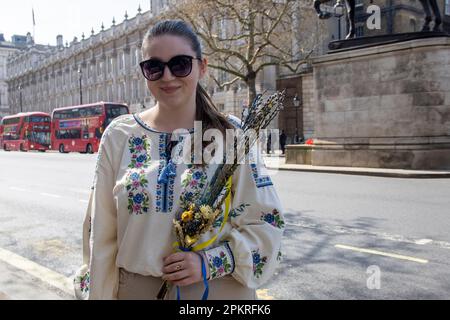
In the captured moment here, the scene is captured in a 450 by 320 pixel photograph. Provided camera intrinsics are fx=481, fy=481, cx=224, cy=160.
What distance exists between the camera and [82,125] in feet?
127

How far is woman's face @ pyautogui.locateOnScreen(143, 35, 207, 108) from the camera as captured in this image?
2021 millimetres

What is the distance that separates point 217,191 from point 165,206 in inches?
8.6

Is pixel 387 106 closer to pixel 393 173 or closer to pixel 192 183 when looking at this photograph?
pixel 393 173

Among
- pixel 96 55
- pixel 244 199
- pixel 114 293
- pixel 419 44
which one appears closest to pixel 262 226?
pixel 244 199

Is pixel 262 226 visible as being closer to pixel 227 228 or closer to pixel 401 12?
pixel 227 228

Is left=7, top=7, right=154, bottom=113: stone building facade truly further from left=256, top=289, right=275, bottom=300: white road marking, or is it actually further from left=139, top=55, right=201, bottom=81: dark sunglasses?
left=139, top=55, right=201, bottom=81: dark sunglasses

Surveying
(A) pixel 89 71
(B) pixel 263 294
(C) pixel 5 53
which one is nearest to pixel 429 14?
(B) pixel 263 294

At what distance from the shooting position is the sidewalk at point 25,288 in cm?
415

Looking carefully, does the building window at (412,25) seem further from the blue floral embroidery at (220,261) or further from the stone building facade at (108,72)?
the blue floral embroidery at (220,261)

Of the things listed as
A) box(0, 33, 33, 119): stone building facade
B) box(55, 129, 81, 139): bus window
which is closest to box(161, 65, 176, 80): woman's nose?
box(55, 129, 81, 139): bus window

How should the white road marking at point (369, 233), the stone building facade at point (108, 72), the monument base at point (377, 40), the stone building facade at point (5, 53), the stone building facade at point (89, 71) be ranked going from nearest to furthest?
the white road marking at point (369, 233) → the monument base at point (377, 40) → the stone building facade at point (108, 72) → the stone building facade at point (89, 71) → the stone building facade at point (5, 53)

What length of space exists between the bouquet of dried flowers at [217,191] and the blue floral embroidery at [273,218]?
0.59 ft

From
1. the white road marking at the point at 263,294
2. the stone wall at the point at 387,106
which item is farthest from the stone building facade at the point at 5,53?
the white road marking at the point at 263,294

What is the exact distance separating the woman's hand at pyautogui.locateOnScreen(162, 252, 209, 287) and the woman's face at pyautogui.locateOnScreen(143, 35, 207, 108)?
25.3 inches
